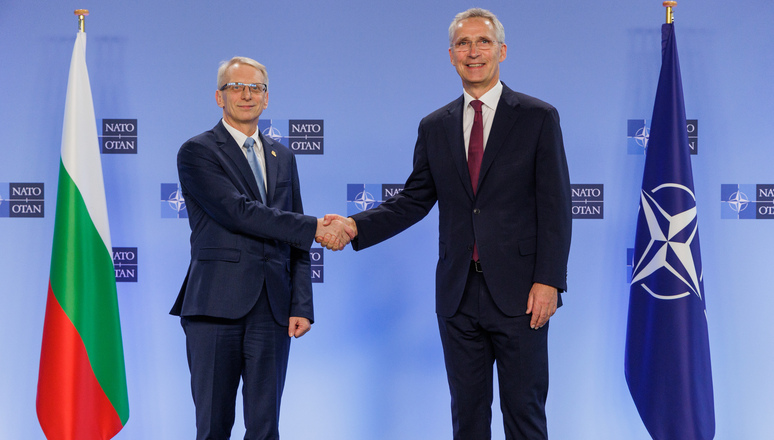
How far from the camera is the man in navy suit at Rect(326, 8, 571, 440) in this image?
2092mm

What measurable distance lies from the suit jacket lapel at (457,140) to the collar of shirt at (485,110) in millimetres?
24

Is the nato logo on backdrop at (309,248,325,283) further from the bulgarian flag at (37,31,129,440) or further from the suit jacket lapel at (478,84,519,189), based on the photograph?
the suit jacket lapel at (478,84,519,189)

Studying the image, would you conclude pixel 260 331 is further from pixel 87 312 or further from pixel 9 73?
pixel 9 73

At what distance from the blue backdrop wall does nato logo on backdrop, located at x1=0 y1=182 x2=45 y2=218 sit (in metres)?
0.03

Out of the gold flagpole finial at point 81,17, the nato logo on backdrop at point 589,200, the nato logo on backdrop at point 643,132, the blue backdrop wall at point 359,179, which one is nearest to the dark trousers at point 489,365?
the blue backdrop wall at point 359,179

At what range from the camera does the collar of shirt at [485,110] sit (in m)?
2.24

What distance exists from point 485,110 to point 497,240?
1.59 feet

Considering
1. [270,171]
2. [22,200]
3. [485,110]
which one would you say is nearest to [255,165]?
[270,171]

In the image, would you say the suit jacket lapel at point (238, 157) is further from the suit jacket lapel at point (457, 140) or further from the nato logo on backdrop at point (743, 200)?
the nato logo on backdrop at point (743, 200)

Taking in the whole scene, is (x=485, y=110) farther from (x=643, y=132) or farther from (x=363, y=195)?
(x=643, y=132)

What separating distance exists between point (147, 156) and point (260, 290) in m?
1.50

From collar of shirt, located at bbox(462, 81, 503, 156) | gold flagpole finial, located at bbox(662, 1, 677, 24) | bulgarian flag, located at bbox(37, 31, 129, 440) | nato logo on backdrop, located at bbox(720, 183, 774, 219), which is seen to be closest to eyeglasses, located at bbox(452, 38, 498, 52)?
collar of shirt, located at bbox(462, 81, 503, 156)

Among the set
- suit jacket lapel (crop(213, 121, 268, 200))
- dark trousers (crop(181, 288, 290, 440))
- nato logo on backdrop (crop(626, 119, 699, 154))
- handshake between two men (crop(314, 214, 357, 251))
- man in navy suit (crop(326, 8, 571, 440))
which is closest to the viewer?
man in navy suit (crop(326, 8, 571, 440))

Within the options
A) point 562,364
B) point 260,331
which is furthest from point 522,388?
point 562,364
